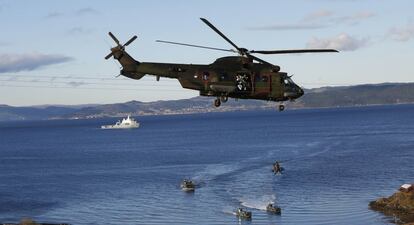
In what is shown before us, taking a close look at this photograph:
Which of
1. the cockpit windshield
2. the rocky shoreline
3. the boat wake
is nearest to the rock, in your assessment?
the rocky shoreline

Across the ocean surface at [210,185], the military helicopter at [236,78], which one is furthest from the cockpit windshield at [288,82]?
the ocean surface at [210,185]

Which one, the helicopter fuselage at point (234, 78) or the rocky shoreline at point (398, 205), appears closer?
the helicopter fuselage at point (234, 78)

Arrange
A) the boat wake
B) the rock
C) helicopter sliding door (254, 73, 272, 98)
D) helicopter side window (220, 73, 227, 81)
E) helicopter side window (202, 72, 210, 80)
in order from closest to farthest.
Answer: helicopter side window (220, 73, 227, 81) → helicopter side window (202, 72, 210, 80) → helicopter sliding door (254, 73, 272, 98) → the rock → the boat wake

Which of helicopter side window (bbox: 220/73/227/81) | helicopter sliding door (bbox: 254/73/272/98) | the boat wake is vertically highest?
helicopter side window (bbox: 220/73/227/81)

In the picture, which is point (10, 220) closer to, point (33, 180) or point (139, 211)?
point (139, 211)

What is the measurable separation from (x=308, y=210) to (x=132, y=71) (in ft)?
149

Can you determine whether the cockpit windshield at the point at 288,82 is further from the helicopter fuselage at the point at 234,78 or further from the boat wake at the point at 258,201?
the boat wake at the point at 258,201

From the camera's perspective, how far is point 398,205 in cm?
7862

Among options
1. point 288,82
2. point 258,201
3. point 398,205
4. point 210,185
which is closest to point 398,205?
point 398,205

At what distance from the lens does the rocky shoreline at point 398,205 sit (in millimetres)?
74800

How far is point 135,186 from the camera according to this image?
10869cm

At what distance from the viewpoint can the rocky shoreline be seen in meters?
74.8

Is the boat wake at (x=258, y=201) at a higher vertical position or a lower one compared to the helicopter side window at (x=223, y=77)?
lower

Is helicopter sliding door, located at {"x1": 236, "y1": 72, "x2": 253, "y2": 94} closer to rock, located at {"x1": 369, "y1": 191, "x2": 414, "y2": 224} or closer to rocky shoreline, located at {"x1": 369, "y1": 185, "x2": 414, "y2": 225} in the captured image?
rocky shoreline, located at {"x1": 369, "y1": 185, "x2": 414, "y2": 225}
